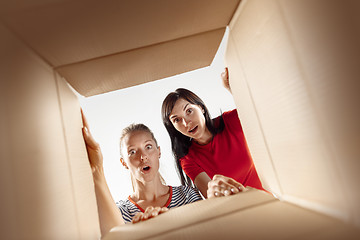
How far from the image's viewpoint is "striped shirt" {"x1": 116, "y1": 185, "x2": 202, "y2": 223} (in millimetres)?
1460

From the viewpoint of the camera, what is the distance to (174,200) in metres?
1.58

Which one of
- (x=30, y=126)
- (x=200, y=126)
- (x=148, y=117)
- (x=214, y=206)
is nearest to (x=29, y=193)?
(x=30, y=126)

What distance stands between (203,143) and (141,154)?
0.35 meters

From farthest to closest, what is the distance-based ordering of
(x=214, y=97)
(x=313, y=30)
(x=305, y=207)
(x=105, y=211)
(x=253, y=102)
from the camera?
(x=214, y=97) < (x=105, y=211) < (x=253, y=102) < (x=305, y=207) < (x=313, y=30)

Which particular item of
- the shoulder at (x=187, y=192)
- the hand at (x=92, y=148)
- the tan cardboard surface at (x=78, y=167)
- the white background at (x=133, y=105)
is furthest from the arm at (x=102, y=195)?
the shoulder at (x=187, y=192)

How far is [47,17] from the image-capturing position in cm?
35

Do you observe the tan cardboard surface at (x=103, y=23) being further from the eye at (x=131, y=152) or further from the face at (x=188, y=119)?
the eye at (x=131, y=152)

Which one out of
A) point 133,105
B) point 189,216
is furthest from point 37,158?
point 133,105

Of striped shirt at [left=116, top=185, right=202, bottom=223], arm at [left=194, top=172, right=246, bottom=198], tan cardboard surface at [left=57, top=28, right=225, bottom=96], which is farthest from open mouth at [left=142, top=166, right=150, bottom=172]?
tan cardboard surface at [left=57, top=28, right=225, bottom=96]

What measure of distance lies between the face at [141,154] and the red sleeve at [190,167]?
16cm

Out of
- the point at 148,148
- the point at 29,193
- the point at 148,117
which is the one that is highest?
the point at 148,117

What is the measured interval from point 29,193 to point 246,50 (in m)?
0.40

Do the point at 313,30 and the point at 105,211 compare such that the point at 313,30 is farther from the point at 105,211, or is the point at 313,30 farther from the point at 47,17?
the point at 105,211

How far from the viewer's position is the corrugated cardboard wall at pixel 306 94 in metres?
0.26
